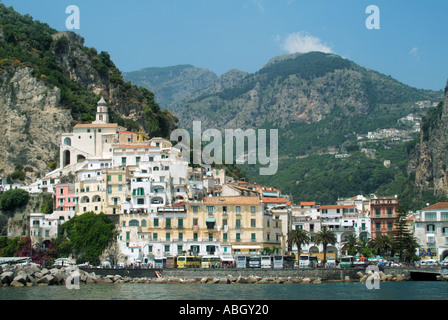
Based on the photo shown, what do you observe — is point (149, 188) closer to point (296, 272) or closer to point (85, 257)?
point (85, 257)

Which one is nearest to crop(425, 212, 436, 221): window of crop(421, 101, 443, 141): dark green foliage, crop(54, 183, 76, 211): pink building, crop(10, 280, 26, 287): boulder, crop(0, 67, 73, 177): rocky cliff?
crop(54, 183, 76, 211): pink building

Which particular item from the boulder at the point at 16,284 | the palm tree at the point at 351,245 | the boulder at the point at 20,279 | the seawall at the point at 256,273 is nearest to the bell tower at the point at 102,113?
the seawall at the point at 256,273

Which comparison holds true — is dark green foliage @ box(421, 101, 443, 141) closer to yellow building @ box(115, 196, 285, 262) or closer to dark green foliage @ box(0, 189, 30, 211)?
yellow building @ box(115, 196, 285, 262)

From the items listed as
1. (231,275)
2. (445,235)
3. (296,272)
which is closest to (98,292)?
(231,275)

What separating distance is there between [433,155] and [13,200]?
89.0 meters

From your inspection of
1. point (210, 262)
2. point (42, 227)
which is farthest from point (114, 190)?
point (210, 262)

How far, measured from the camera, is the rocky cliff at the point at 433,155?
5384 inches

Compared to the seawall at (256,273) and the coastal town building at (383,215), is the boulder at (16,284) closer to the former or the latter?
the seawall at (256,273)

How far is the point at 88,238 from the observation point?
255 feet

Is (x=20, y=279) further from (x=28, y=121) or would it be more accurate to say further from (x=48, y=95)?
(x=48, y=95)

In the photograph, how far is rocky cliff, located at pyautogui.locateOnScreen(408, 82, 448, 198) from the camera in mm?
136750

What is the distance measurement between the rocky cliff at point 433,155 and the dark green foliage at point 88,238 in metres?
75.3

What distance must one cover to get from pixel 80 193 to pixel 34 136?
18.1 metres
